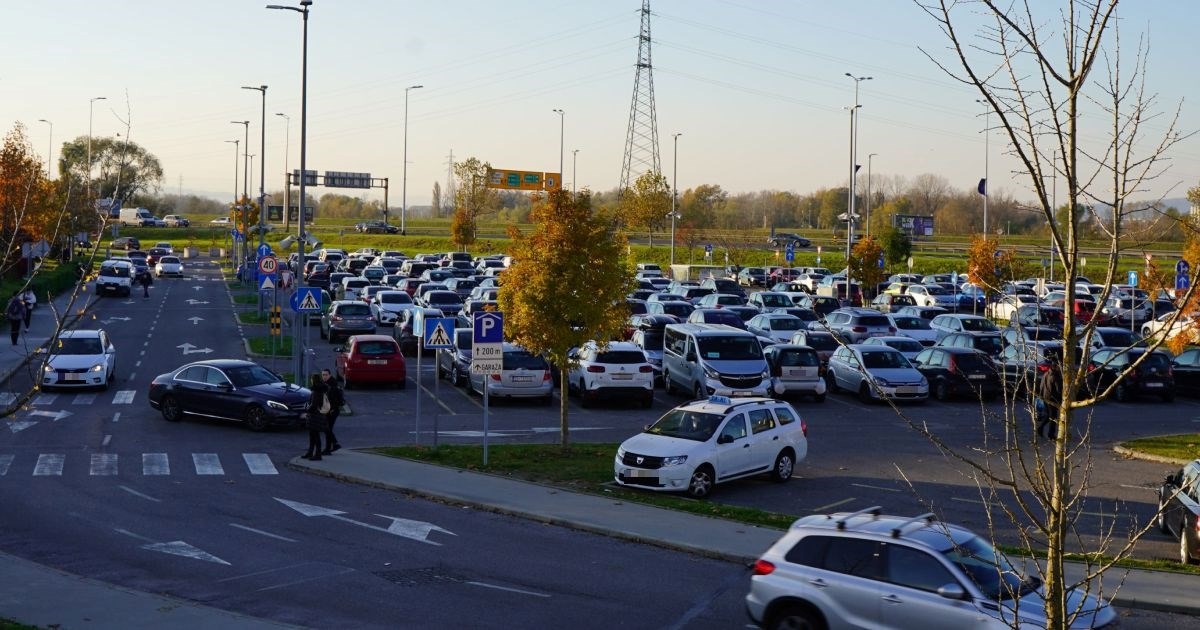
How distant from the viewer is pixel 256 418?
2647 centimetres

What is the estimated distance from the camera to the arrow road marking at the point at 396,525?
16562mm

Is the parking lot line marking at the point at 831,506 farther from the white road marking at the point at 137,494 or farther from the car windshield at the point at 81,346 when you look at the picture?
the car windshield at the point at 81,346

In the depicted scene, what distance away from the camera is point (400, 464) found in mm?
21859

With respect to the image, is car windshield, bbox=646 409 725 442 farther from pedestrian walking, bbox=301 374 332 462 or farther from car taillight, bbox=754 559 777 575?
car taillight, bbox=754 559 777 575

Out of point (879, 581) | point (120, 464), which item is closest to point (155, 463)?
point (120, 464)

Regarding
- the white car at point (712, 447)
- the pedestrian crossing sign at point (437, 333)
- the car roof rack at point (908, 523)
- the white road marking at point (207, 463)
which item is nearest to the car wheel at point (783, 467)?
the white car at point (712, 447)

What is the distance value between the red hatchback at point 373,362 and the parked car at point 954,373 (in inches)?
590

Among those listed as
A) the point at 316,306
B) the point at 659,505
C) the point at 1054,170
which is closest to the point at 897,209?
the point at 316,306

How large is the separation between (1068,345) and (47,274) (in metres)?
57.2

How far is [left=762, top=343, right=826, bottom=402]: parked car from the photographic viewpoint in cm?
3231

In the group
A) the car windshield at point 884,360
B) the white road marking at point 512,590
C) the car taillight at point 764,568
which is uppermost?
the car windshield at point 884,360

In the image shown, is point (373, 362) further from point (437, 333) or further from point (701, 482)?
point (701, 482)

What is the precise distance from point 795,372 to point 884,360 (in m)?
2.67

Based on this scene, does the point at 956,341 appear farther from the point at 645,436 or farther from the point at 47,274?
the point at 47,274
